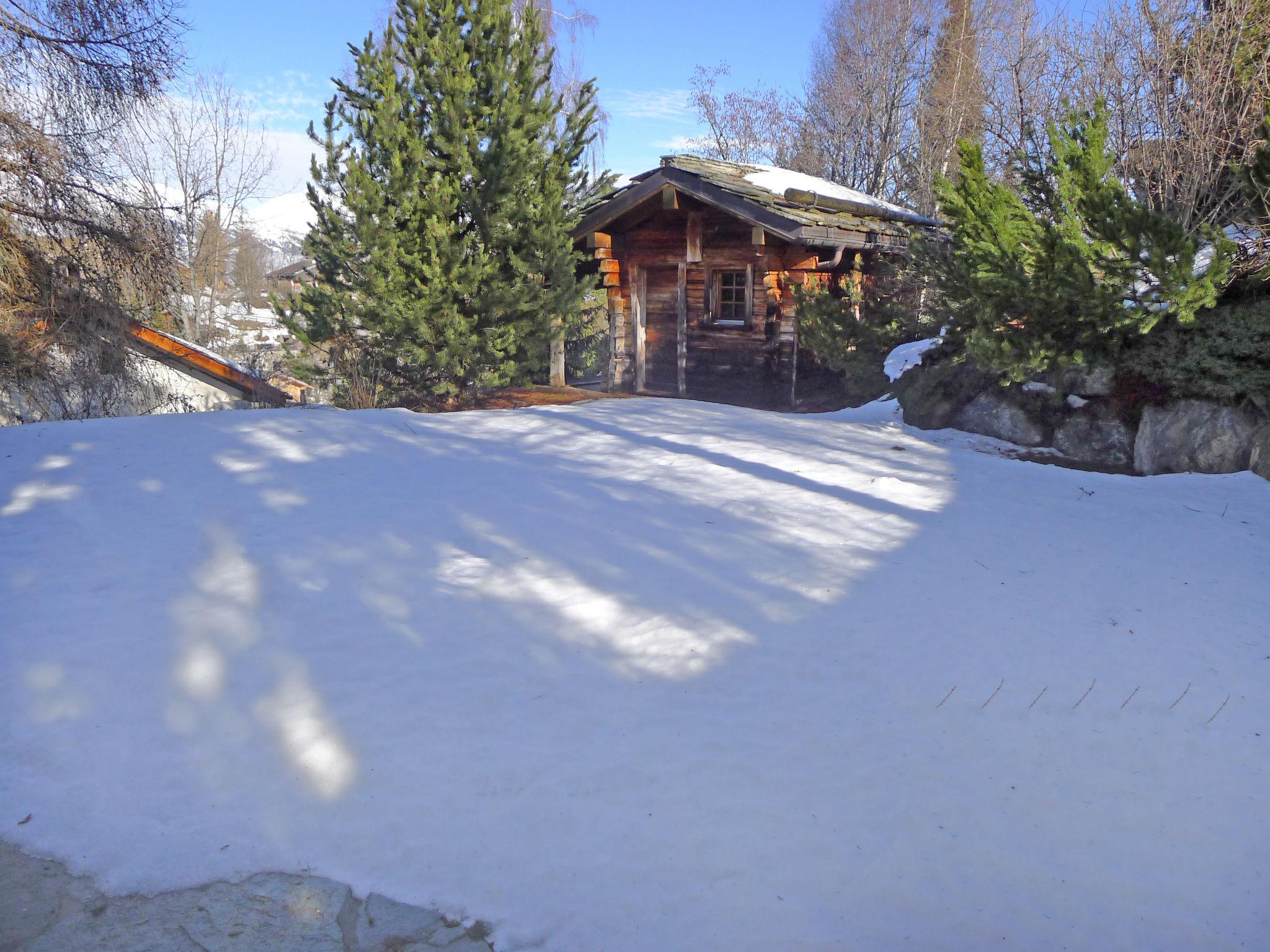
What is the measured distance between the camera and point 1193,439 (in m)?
7.28

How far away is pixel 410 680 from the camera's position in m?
3.53

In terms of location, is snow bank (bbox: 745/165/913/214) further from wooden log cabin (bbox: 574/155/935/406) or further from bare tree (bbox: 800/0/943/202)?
bare tree (bbox: 800/0/943/202)

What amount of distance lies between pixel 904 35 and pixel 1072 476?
1073 inches

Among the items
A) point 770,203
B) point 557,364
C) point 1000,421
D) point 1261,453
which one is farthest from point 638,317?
point 1261,453

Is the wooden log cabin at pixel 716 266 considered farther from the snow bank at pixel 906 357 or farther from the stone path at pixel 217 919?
the stone path at pixel 217 919

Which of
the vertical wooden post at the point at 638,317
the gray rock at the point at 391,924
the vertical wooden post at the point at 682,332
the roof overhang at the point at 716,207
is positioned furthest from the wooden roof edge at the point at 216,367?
the gray rock at the point at 391,924

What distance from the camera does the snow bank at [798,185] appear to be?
13590mm

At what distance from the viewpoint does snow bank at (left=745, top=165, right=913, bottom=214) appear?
1359cm

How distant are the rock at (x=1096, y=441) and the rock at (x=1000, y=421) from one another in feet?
0.99

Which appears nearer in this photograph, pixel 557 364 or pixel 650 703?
pixel 650 703

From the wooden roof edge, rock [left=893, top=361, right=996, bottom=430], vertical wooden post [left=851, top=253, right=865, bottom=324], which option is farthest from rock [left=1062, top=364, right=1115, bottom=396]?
the wooden roof edge

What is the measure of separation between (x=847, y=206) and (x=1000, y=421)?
630cm

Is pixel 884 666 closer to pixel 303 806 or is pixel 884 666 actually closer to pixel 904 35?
pixel 303 806

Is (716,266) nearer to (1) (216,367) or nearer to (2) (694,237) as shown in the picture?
(2) (694,237)
